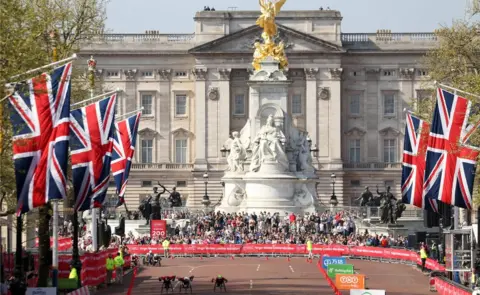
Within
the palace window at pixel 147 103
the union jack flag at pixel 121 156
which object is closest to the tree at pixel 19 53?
the union jack flag at pixel 121 156

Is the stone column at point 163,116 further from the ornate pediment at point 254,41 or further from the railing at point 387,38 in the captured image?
the railing at point 387,38

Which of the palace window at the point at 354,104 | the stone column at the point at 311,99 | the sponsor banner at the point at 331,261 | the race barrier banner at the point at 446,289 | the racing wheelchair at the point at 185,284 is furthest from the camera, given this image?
the palace window at the point at 354,104

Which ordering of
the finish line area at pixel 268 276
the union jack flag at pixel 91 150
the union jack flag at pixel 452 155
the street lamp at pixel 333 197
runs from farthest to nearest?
the street lamp at pixel 333 197 < the finish line area at pixel 268 276 < the union jack flag at pixel 452 155 < the union jack flag at pixel 91 150

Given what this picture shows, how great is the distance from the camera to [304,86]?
134375 millimetres

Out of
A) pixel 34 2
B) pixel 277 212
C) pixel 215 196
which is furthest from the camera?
pixel 215 196

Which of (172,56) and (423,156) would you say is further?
(172,56)

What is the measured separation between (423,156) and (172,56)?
79.9 meters

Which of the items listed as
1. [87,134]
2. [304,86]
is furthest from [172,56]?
[87,134]

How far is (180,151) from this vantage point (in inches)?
5349

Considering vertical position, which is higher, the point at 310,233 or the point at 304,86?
the point at 304,86

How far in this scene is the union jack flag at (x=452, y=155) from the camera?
46469 millimetres

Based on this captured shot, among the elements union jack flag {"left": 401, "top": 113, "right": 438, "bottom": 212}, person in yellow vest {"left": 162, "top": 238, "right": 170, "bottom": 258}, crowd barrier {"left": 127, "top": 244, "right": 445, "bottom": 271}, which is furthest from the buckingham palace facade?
union jack flag {"left": 401, "top": 113, "right": 438, "bottom": 212}

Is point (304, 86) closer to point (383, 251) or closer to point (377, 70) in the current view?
point (377, 70)

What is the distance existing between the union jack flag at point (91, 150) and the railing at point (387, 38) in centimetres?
8724
